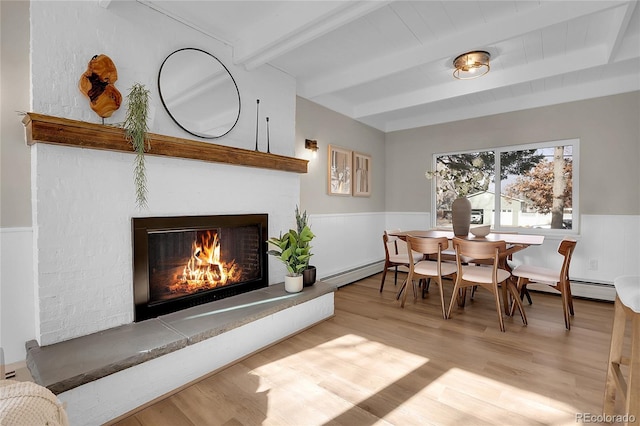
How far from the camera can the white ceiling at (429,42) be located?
7.14ft

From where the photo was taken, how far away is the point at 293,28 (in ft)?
7.23

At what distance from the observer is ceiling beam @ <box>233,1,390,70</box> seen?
6.49 ft

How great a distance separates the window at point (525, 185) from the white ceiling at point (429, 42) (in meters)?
0.66

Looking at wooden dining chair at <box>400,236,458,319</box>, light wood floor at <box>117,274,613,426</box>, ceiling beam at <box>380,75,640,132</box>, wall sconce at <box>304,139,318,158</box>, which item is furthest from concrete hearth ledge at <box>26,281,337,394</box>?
ceiling beam at <box>380,75,640,132</box>

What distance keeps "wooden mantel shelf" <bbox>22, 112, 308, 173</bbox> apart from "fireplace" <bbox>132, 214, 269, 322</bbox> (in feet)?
1.58

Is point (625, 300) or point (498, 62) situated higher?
point (498, 62)

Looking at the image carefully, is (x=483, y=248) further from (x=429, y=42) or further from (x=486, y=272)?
(x=429, y=42)

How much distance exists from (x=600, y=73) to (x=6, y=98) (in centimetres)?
519

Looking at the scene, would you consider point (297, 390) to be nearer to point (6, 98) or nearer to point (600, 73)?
point (6, 98)

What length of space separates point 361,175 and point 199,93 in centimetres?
274

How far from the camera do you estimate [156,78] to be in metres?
2.23

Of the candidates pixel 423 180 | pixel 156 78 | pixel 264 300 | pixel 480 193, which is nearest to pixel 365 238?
pixel 423 180

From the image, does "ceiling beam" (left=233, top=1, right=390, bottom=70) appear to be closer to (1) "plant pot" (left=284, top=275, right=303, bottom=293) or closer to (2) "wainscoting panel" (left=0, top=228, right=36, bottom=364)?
(1) "plant pot" (left=284, top=275, right=303, bottom=293)

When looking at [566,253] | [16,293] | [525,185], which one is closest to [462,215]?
[566,253]
